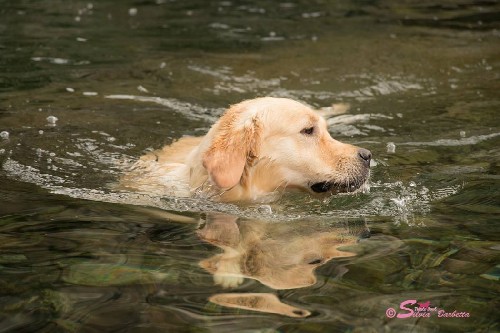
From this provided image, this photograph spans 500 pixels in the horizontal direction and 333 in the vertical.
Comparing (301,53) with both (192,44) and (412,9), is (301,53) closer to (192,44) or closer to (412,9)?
(192,44)

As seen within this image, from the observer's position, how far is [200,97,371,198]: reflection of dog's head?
5.77 metres

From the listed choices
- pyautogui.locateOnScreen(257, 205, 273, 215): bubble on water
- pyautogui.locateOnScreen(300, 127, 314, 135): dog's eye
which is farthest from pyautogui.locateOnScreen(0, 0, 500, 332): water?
pyautogui.locateOnScreen(300, 127, 314, 135): dog's eye

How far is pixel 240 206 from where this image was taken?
577 centimetres

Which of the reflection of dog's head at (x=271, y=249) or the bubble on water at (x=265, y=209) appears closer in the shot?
the reflection of dog's head at (x=271, y=249)

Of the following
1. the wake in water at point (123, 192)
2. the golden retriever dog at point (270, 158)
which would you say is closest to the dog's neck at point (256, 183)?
the golden retriever dog at point (270, 158)

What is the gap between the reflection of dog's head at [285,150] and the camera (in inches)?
227

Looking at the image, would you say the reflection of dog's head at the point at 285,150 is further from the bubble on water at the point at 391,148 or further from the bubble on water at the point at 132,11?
the bubble on water at the point at 132,11

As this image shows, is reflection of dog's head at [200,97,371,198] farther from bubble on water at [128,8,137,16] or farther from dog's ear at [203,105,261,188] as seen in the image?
bubble on water at [128,8,137,16]

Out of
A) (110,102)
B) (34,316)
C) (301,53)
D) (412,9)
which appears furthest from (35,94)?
(412,9)

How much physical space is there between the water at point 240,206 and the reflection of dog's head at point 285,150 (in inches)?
7.3

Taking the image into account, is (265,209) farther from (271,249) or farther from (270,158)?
(271,249)

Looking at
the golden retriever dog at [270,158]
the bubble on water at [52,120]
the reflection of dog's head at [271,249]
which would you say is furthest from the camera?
the bubble on water at [52,120]

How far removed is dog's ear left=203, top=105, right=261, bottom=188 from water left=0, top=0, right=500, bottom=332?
0.86ft

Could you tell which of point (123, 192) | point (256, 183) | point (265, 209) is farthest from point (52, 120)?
point (265, 209)
